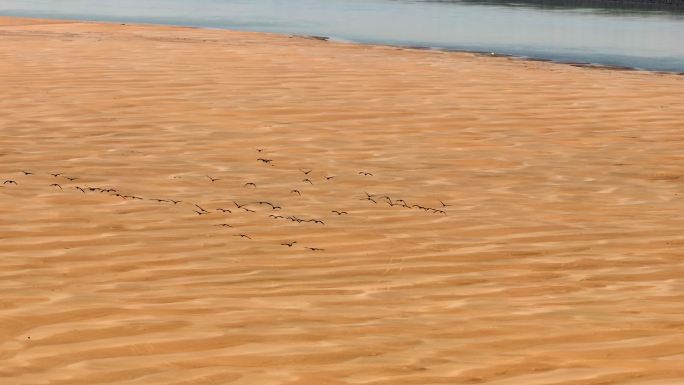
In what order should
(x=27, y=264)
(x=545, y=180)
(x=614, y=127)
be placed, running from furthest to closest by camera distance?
1. (x=614, y=127)
2. (x=545, y=180)
3. (x=27, y=264)

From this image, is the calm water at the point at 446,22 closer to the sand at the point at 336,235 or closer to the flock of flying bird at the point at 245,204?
the sand at the point at 336,235

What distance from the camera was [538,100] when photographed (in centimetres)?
1167

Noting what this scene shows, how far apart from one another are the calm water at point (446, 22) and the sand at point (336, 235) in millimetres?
11032

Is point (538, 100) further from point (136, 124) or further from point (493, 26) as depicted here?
point (493, 26)

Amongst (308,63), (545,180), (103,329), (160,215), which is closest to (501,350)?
(103,329)

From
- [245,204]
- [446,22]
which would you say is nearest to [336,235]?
[245,204]

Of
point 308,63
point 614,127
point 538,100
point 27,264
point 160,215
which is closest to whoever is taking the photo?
point 27,264

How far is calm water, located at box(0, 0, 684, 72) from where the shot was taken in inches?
918

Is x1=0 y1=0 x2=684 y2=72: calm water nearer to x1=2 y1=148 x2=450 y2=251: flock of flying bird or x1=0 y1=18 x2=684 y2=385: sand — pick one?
x1=0 y1=18 x2=684 y2=385: sand

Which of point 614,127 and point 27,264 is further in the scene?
point 614,127

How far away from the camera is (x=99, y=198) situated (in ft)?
22.0

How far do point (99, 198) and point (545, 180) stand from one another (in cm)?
267

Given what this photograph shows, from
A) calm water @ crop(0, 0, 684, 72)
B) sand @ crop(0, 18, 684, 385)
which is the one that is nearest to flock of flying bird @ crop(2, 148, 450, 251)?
sand @ crop(0, 18, 684, 385)

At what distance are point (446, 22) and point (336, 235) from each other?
25367mm
